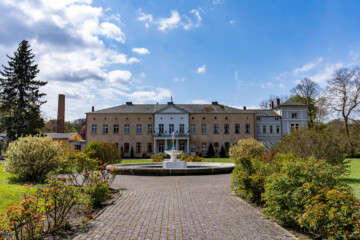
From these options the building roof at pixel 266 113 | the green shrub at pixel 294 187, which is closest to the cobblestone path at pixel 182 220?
the green shrub at pixel 294 187

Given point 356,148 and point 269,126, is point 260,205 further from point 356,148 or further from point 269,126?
point 269,126

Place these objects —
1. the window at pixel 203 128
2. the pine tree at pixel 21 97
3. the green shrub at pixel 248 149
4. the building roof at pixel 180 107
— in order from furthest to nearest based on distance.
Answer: the building roof at pixel 180 107 → the window at pixel 203 128 → the pine tree at pixel 21 97 → the green shrub at pixel 248 149

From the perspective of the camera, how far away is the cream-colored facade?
41.3 m

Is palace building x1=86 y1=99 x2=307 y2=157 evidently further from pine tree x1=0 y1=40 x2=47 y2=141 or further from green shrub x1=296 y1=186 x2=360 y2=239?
green shrub x1=296 y1=186 x2=360 y2=239

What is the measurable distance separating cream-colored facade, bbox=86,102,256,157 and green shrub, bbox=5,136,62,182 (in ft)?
95.0

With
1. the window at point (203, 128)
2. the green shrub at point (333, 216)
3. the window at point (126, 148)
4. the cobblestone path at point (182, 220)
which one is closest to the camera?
the green shrub at point (333, 216)

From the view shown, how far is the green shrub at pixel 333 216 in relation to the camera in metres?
3.91

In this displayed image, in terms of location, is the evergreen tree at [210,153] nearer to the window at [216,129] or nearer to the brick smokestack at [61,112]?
the window at [216,129]

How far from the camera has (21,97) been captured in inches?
1287

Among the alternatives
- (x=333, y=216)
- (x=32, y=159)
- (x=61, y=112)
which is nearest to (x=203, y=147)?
(x=61, y=112)

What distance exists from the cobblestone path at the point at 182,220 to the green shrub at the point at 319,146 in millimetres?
5327

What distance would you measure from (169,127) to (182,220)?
35819mm

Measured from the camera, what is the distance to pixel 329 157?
11320mm

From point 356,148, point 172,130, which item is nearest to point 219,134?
point 172,130
